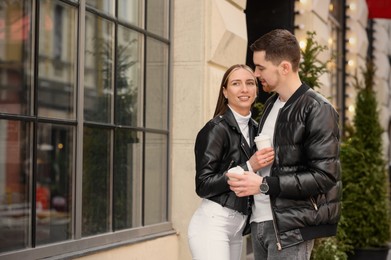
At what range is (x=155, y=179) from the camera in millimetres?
8148

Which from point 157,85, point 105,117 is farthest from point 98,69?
point 157,85

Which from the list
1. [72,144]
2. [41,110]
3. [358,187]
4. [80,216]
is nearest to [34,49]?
[41,110]

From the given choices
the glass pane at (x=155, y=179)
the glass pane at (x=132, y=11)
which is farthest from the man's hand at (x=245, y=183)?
the glass pane at (x=155, y=179)

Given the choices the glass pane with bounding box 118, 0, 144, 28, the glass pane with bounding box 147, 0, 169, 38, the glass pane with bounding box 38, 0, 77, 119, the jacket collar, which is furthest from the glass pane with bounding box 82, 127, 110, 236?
the jacket collar

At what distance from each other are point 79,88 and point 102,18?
78 centimetres

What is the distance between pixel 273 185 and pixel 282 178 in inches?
2.2

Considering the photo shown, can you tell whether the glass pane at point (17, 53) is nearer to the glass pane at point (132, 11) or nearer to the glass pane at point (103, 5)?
the glass pane at point (103, 5)

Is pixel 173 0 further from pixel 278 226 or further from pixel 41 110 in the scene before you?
pixel 278 226

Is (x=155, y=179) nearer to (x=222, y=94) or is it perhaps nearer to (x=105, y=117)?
(x=105, y=117)

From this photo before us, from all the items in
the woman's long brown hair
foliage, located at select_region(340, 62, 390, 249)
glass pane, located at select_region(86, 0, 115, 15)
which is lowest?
foliage, located at select_region(340, 62, 390, 249)

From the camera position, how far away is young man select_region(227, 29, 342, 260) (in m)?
4.26

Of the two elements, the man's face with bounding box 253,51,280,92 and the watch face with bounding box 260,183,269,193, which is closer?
the watch face with bounding box 260,183,269,193

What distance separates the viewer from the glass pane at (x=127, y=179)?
7.39 meters

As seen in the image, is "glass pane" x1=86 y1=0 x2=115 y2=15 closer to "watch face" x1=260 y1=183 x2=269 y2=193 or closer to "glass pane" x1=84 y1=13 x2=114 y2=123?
"glass pane" x1=84 y1=13 x2=114 y2=123
